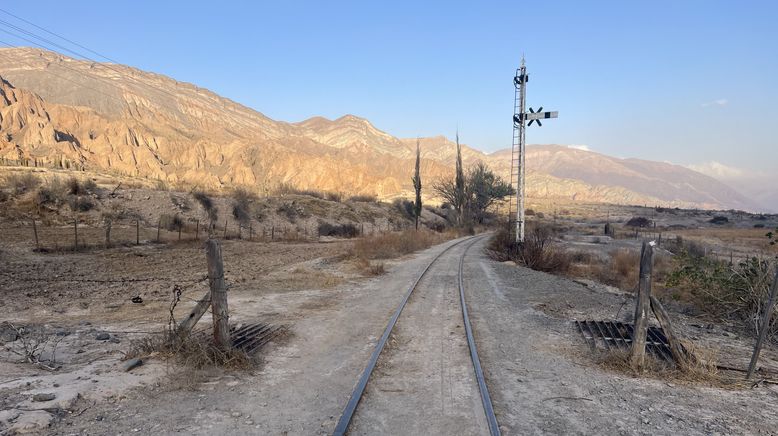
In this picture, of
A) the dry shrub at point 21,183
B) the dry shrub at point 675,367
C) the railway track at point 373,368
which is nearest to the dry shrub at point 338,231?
the dry shrub at point 21,183

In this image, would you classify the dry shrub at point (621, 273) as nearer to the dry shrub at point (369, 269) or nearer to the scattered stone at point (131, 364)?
the dry shrub at point (369, 269)

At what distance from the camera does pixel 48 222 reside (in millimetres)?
25438

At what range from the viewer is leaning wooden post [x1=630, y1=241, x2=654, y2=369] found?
259 inches

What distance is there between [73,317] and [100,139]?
92.2 m

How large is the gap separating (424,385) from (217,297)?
3102mm

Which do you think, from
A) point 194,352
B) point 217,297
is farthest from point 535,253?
point 194,352

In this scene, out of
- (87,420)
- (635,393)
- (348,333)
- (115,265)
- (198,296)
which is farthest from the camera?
(115,265)

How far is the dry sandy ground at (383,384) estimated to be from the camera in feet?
15.9

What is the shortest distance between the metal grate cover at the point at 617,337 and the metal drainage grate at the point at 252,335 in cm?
544

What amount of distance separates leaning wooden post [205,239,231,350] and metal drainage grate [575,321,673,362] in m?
5.81

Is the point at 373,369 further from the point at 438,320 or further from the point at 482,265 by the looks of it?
the point at 482,265

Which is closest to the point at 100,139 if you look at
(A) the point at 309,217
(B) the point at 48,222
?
(A) the point at 309,217

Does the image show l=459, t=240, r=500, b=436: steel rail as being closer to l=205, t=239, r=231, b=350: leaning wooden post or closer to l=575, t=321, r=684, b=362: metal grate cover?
l=575, t=321, r=684, b=362: metal grate cover

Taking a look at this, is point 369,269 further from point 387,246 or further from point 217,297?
point 217,297
